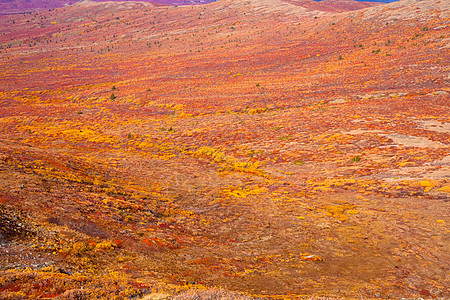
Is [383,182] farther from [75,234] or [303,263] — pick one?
[75,234]

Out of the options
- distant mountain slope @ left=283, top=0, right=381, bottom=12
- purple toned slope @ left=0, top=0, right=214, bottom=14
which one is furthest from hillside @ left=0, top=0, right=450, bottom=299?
purple toned slope @ left=0, top=0, right=214, bottom=14

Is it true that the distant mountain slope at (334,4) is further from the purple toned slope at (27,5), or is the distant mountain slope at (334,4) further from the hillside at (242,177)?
the purple toned slope at (27,5)

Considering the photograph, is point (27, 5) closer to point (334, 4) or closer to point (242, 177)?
point (334, 4)

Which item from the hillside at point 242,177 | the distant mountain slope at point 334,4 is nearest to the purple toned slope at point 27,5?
the distant mountain slope at point 334,4

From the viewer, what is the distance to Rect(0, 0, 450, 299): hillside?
202 inches

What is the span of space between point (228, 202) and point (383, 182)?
6.02 m

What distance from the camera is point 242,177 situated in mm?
12945

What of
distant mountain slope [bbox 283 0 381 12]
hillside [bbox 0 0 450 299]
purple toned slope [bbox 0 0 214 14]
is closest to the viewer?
hillside [bbox 0 0 450 299]

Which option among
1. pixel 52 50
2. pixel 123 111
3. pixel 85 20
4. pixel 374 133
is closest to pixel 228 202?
pixel 374 133

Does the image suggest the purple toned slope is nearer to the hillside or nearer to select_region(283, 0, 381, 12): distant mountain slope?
select_region(283, 0, 381, 12): distant mountain slope

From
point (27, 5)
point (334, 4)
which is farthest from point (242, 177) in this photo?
point (27, 5)

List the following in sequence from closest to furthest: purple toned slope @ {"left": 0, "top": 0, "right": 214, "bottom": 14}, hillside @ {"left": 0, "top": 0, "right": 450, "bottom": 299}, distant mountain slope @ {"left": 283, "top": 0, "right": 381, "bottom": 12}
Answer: hillside @ {"left": 0, "top": 0, "right": 450, "bottom": 299}
distant mountain slope @ {"left": 283, "top": 0, "right": 381, "bottom": 12}
purple toned slope @ {"left": 0, "top": 0, "right": 214, "bottom": 14}

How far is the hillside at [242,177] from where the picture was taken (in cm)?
513

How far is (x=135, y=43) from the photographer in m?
66.9
